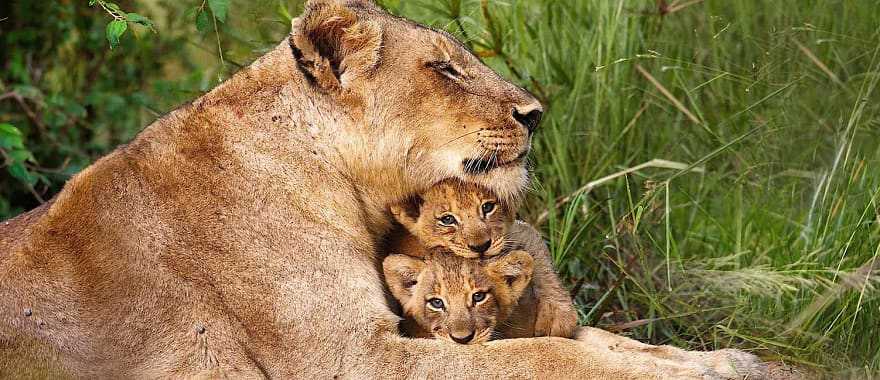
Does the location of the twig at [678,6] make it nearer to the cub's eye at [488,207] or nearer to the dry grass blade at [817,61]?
the dry grass blade at [817,61]

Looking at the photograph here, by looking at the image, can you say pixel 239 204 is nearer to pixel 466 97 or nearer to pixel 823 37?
pixel 466 97

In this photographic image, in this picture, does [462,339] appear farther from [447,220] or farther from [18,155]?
[18,155]

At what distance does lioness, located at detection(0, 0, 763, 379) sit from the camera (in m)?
4.50

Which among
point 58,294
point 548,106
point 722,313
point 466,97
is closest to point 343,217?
point 466,97

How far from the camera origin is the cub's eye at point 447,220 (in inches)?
192

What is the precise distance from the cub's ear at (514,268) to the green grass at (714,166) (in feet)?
2.01

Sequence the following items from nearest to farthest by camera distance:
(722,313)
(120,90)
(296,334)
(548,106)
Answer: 1. (296,334)
2. (722,313)
3. (548,106)
4. (120,90)

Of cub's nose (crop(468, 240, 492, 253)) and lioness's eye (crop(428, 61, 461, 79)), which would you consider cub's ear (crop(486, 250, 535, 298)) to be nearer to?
cub's nose (crop(468, 240, 492, 253))

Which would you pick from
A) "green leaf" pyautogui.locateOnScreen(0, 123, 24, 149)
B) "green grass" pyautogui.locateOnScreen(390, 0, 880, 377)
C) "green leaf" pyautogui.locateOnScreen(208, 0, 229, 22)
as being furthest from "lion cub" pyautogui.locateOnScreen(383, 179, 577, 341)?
"green leaf" pyautogui.locateOnScreen(0, 123, 24, 149)

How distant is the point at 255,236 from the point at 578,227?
2365 mm

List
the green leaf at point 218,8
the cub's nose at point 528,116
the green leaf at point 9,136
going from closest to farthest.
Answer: the cub's nose at point 528,116, the green leaf at point 218,8, the green leaf at point 9,136

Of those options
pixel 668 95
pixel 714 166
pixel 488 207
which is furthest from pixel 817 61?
pixel 488 207

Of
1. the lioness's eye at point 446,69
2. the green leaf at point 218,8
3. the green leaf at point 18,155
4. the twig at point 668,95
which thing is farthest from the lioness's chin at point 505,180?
the green leaf at point 18,155

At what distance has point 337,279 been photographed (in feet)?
15.1
